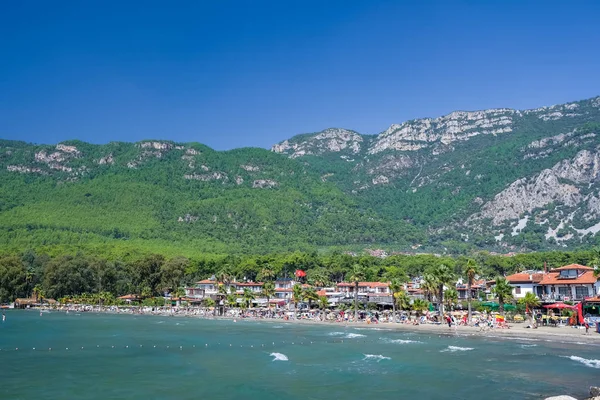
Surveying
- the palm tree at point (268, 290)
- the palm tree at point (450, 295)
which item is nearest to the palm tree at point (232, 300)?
the palm tree at point (268, 290)

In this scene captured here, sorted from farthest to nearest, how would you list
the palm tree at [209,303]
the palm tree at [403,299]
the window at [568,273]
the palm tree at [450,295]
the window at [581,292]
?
the palm tree at [209,303] < the palm tree at [403,299] < the palm tree at [450,295] < the window at [568,273] < the window at [581,292]

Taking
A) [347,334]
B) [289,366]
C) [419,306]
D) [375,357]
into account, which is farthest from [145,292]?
[289,366]

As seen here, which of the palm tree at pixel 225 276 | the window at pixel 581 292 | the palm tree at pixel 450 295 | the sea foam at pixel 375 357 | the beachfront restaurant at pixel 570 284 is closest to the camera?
the sea foam at pixel 375 357

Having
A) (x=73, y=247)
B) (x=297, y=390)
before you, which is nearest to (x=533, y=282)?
(x=297, y=390)

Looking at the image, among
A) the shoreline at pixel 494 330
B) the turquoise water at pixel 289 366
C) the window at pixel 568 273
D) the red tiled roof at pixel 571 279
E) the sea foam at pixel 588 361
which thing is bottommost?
the turquoise water at pixel 289 366

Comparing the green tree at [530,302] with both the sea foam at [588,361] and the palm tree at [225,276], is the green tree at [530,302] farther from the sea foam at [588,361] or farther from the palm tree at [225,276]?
the palm tree at [225,276]

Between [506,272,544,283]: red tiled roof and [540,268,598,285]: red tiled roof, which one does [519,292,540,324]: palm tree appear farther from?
[506,272,544,283]: red tiled roof

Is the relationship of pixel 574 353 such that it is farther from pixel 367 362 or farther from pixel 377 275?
pixel 377 275
